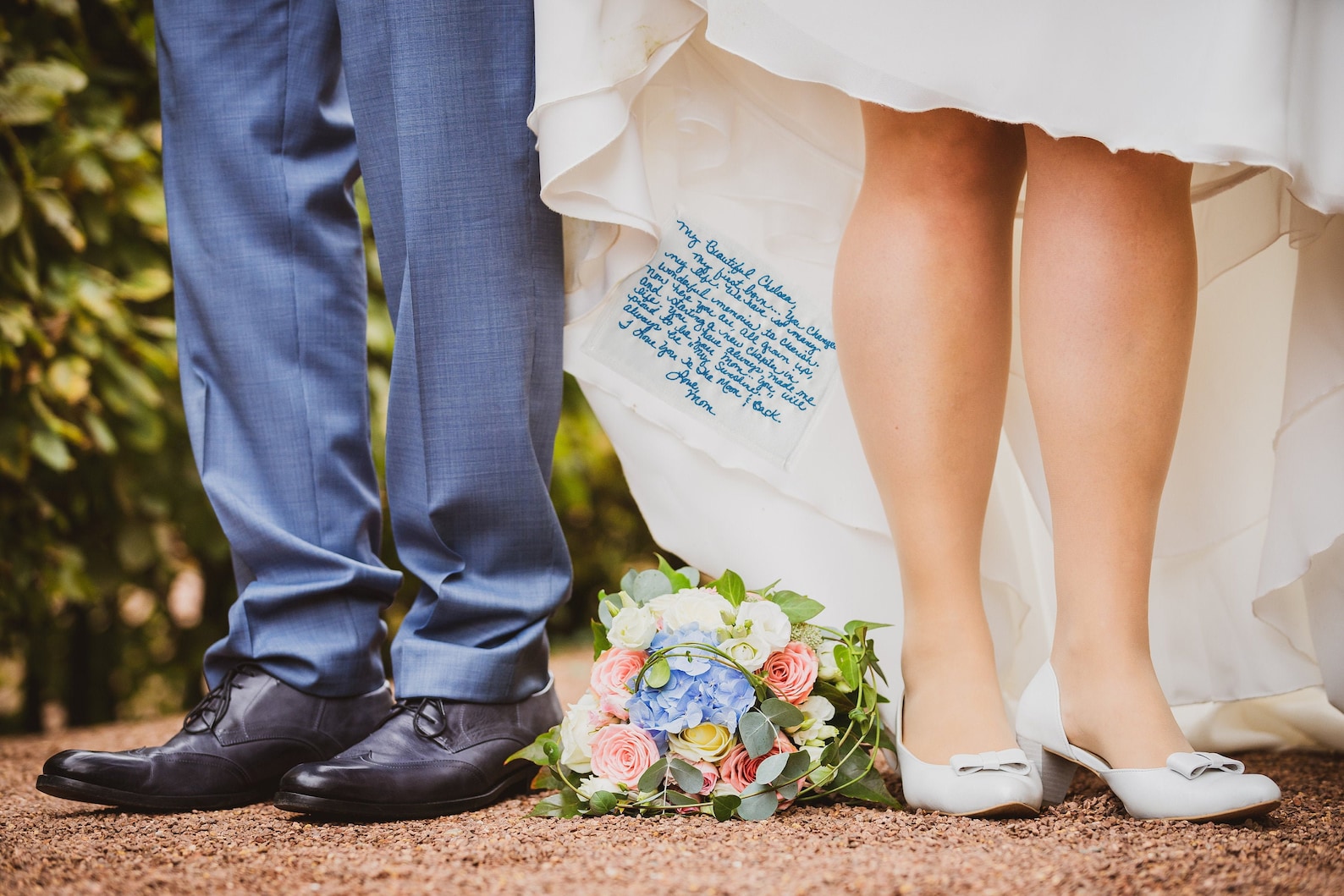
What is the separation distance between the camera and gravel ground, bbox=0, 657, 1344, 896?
0.71m

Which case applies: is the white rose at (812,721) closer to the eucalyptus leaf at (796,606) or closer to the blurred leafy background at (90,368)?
the eucalyptus leaf at (796,606)

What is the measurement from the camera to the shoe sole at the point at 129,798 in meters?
0.99

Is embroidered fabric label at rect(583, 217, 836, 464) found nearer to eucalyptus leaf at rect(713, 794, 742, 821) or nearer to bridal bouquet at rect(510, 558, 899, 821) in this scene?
bridal bouquet at rect(510, 558, 899, 821)

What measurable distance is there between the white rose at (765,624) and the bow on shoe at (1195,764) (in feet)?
1.11

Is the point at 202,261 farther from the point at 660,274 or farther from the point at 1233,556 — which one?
the point at 1233,556

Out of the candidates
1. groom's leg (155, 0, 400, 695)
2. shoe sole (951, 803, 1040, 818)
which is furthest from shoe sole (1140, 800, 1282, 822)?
groom's leg (155, 0, 400, 695)

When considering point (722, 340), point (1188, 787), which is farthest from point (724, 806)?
point (722, 340)

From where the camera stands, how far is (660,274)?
1324mm

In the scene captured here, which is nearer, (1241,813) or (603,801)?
(1241,813)

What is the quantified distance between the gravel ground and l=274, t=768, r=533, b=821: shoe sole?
1 centimetres

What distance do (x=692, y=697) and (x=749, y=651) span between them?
69mm

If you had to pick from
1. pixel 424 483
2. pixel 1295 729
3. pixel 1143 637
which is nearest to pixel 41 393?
pixel 424 483

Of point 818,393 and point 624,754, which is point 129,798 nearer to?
point 624,754

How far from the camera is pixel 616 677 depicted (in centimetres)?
101
